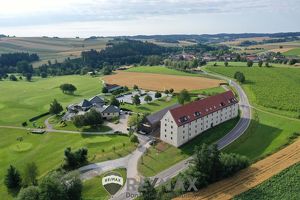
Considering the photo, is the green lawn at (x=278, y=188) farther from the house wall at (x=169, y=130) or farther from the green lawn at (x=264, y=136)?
the house wall at (x=169, y=130)

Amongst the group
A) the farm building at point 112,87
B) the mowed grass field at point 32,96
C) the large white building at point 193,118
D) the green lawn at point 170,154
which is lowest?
the mowed grass field at point 32,96

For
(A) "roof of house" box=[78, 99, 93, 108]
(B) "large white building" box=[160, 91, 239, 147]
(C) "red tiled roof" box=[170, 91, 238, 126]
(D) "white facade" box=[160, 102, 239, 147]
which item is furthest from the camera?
(A) "roof of house" box=[78, 99, 93, 108]

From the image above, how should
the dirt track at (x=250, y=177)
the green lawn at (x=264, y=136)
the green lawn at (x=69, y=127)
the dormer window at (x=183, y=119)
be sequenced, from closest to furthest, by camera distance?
the dirt track at (x=250, y=177) < the green lawn at (x=264, y=136) < the dormer window at (x=183, y=119) < the green lawn at (x=69, y=127)

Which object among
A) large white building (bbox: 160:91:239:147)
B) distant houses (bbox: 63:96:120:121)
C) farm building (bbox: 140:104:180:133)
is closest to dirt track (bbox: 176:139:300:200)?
large white building (bbox: 160:91:239:147)

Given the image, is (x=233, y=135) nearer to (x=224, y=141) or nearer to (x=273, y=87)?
(x=224, y=141)

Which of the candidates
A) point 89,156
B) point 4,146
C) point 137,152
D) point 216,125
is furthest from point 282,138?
point 4,146

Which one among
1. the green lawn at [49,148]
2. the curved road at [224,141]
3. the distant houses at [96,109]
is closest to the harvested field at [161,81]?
the curved road at [224,141]

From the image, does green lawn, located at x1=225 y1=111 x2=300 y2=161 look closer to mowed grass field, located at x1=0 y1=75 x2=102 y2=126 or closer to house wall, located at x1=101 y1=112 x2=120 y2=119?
house wall, located at x1=101 y1=112 x2=120 y2=119
